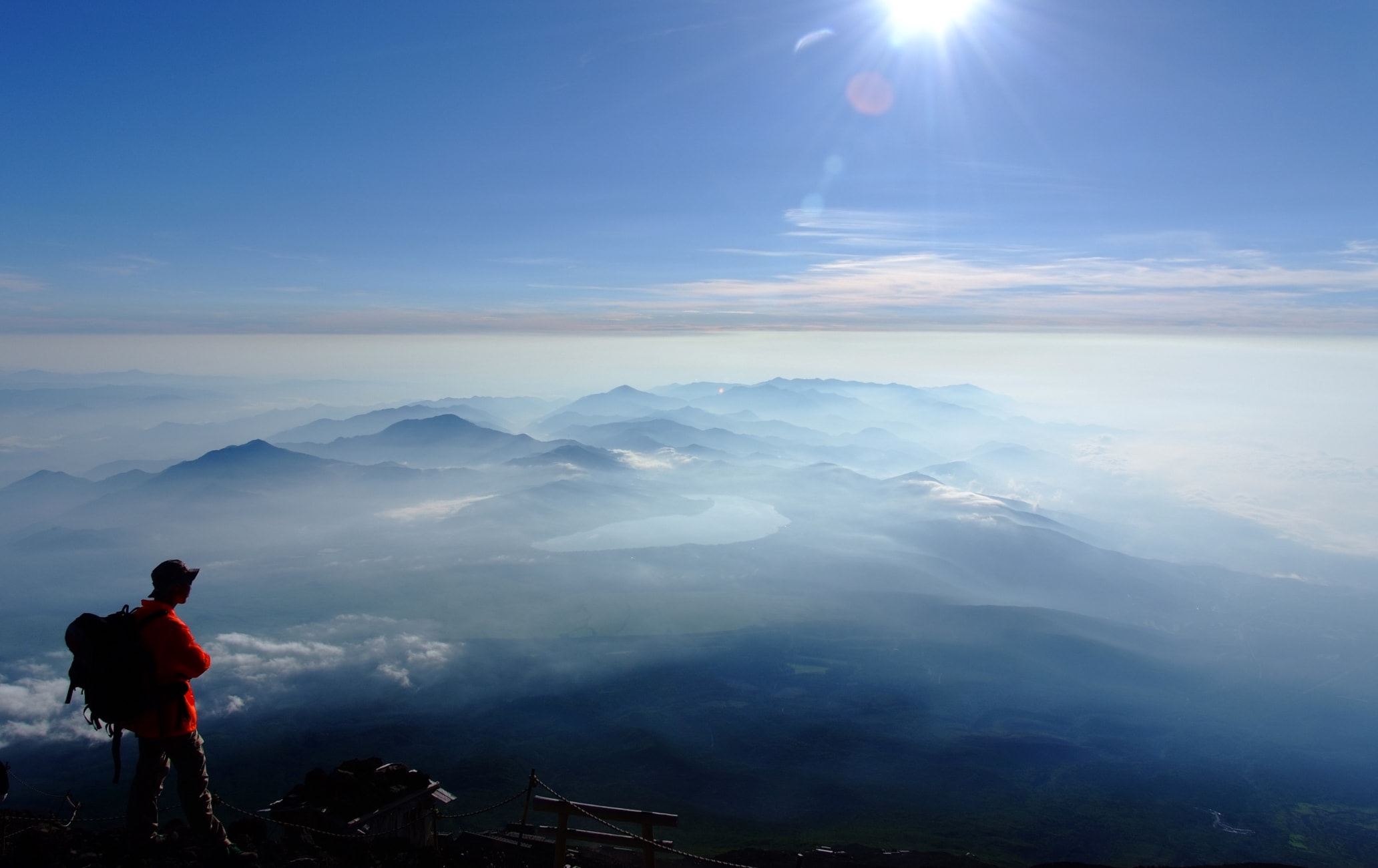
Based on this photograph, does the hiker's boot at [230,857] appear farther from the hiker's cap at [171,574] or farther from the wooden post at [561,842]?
the wooden post at [561,842]

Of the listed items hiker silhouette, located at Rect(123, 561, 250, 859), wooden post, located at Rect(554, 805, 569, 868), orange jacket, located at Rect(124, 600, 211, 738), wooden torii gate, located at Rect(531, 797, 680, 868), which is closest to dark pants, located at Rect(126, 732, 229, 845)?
hiker silhouette, located at Rect(123, 561, 250, 859)

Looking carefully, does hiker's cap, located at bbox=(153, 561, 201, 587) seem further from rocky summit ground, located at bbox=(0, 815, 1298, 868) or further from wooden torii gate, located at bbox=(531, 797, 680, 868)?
wooden torii gate, located at bbox=(531, 797, 680, 868)

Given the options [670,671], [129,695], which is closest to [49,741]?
[670,671]

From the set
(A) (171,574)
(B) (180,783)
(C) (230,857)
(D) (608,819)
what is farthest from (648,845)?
(A) (171,574)

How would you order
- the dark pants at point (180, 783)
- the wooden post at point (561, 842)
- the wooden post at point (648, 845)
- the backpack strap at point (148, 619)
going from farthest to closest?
1. the wooden post at point (561, 842)
2. the wooden post at point (648, 845)
3. the dark pants at point (180, 783)
4. the backpack strap at point (148, 619)

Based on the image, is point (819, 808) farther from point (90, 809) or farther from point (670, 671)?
point (90, 809)

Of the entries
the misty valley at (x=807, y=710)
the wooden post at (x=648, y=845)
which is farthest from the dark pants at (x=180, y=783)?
the misty valley at (x=807, y=710)
